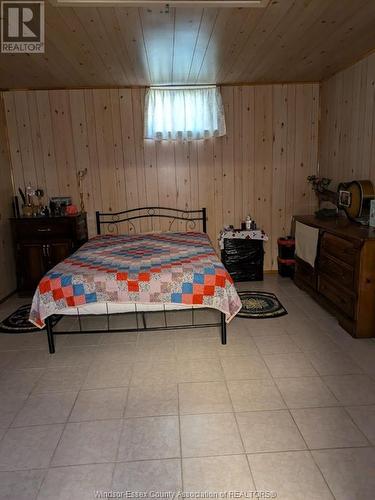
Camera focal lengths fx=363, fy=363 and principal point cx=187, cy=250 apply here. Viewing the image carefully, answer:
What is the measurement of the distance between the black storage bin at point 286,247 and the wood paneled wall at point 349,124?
3.00 ft

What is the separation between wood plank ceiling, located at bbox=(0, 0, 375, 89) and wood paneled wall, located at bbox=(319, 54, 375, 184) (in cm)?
18

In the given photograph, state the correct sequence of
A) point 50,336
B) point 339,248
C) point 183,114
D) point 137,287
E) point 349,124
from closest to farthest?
point 137,287, point 50,336, point 339,248, point 349,124, point 183,114

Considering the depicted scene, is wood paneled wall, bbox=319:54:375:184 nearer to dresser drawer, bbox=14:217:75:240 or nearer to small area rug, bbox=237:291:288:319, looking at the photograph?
small area rug, bbox=237:291:288:319

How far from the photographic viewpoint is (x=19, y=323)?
12.1 feet

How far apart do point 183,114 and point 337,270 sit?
274cm

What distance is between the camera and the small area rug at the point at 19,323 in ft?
11.6

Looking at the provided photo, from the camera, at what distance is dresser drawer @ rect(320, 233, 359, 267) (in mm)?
3012

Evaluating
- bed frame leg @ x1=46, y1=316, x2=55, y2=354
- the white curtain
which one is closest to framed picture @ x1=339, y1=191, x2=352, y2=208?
the white curtain

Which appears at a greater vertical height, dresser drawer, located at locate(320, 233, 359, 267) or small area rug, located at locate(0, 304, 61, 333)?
dresser drawer, located at locate(320, 233, 359, 267)

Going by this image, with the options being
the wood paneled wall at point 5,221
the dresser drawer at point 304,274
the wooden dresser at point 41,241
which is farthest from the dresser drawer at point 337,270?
Answer: the wood paneled wall at point 5,221

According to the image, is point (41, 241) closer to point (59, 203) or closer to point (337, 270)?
point (59, 203)

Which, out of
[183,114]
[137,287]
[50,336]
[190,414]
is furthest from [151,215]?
[190,414]

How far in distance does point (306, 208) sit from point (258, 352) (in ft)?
9.07

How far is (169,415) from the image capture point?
7.13 feet
